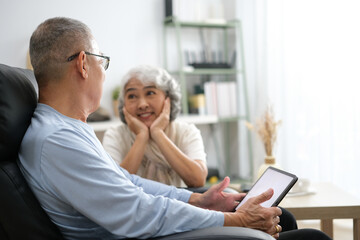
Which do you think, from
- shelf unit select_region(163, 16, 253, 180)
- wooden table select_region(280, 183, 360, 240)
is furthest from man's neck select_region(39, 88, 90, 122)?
shelf unit select_region(163, 16, 253, 180)

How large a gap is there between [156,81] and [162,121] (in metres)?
0.21

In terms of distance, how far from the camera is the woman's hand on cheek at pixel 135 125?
7.06 feet

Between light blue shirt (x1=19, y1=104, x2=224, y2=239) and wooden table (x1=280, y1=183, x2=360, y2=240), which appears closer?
light blue shirt (x1=19, y1=104, x2=224, y2=239)

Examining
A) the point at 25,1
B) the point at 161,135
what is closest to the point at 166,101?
the point at 161,135

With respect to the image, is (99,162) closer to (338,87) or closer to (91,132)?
(91,132)

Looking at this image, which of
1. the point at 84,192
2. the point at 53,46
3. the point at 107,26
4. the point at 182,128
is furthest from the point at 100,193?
the point at 107,26

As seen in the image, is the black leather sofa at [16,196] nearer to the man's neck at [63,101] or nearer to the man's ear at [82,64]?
the man's neck at [63,101]

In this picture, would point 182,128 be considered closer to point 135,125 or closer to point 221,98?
point 135,125

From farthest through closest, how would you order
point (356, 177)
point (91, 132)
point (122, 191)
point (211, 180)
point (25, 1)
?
point (211, 180) → point (25, 1) → point (356, 177) → point (91, 132) → point (122, 191)

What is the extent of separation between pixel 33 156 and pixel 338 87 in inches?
97.8

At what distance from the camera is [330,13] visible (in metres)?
3.08

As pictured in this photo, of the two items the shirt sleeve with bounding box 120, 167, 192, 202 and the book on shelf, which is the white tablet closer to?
the shirt sleeve with bounding box 120, 167, 192, 202

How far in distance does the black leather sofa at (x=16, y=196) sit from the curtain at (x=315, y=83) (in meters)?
2.14

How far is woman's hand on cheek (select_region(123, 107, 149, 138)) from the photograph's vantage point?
2.15 meters
